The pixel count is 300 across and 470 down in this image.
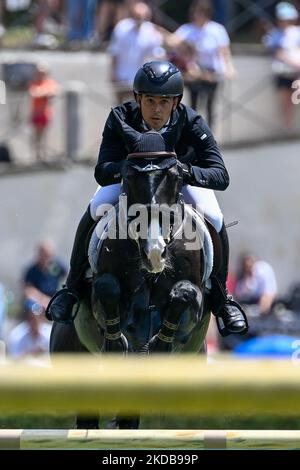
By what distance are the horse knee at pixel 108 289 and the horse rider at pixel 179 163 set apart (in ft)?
1.73

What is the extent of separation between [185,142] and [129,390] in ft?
13.4

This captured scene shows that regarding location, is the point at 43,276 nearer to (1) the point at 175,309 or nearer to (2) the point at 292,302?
(2) the point at 292,302

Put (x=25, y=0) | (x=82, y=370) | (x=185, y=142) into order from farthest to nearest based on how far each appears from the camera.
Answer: (x=25, y=0) < (x=185, y=142) < (x=82, y=370)

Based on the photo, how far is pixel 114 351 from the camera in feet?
23.3

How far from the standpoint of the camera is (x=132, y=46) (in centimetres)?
1516

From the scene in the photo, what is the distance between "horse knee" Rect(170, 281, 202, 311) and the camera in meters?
6.99

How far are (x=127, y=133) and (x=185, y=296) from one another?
94 cm

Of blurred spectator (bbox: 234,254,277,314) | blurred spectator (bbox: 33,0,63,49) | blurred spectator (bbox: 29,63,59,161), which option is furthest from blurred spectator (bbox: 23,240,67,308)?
blurred spectator (bbox: 33,0,63,49)

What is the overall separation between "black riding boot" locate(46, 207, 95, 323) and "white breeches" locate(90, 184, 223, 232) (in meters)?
0.13

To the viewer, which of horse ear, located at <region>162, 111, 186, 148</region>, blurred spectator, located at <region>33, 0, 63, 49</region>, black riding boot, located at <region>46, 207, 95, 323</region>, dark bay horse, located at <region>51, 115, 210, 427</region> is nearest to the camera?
dark bay horse, located at <region>51, 115, 210, 427</region>

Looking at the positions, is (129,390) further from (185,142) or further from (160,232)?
(185,142)

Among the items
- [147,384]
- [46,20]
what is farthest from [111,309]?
[46,20]

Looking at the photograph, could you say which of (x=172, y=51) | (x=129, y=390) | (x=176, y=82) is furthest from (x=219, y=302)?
(x=172, y=51)

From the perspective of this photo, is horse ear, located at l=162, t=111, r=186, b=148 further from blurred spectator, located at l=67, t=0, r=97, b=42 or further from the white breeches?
blurred spectator, located at l=67, t=0, r=97, b=42
